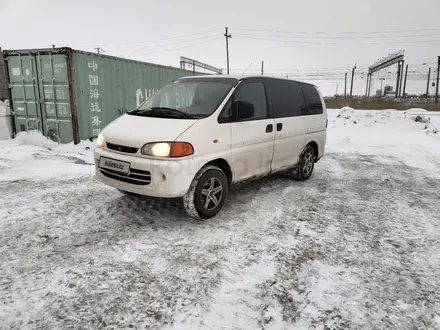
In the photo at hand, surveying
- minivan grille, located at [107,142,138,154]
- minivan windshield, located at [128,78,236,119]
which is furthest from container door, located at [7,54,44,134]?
minivan grille, located at [107,142,138,154]

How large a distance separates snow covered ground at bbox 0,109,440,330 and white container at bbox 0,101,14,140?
4.47 meters

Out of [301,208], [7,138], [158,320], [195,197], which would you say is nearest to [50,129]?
[7,138]

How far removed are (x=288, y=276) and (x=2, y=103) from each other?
10.7m

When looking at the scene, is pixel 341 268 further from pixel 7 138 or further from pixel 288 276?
pixel 7 138

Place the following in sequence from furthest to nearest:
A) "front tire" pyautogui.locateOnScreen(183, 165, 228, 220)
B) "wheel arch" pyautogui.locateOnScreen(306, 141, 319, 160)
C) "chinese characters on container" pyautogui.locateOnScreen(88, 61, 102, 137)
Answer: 1. "chinese characters on container" pyautogui.locateOnScreen(88, 61, 102, 137)
2. "wheel arch" pyautogui.locateOnScreen(306, 141, 319, 160)
3. "front tire" pyautogui.locateOnScreen(183, 165, 228, 220)

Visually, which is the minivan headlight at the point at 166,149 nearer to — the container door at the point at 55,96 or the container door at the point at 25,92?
the container door at the point at 55,96

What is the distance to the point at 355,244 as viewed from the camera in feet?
12.4

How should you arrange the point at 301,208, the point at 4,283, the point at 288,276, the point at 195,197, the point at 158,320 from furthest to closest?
the point at 301,208, the point at 195,197, the point at 288,276, the point at 4,283, the point at 158,320

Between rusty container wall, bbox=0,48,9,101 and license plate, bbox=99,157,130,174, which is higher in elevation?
rusty container wall, bbox=0,48,9,101

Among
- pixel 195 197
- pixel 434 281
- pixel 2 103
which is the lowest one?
pixel 434 281

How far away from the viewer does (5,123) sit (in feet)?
32.4

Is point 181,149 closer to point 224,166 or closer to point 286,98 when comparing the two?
point 224,166

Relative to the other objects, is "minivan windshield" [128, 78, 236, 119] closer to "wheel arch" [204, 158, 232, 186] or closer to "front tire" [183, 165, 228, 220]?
"wheel arch" [204, 158, 232, 186]

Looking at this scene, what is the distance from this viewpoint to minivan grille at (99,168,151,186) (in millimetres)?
3859
